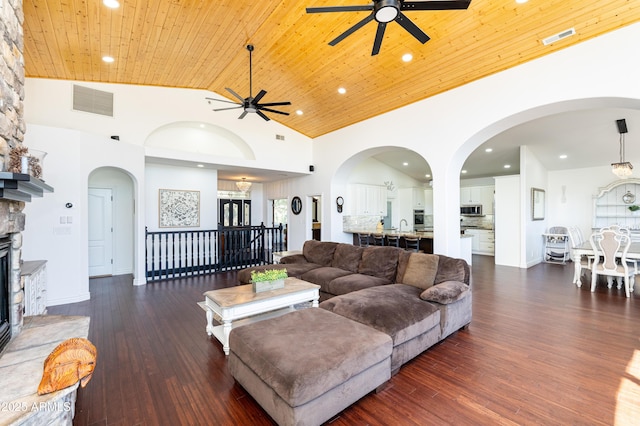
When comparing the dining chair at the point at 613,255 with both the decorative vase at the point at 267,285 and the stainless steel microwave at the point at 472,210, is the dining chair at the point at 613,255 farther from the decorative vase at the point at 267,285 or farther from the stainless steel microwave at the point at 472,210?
the decorative vase at the point at 267,285

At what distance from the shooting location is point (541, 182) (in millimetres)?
8570

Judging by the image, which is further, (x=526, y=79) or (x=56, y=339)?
(x=526, y=79)

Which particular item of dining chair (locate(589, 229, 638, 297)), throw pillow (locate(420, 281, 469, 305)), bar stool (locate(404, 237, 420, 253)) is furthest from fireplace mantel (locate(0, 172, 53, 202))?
dining chair (locate(589, 229, 638, 297))

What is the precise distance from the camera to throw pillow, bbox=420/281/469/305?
10.1 feet

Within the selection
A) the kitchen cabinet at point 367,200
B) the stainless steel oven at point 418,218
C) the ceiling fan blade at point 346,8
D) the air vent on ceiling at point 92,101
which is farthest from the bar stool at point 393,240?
the air vent on ceiling at point 92,101

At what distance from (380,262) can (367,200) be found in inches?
205

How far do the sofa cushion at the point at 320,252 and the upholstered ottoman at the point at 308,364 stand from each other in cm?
284

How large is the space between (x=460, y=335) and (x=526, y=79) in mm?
3917

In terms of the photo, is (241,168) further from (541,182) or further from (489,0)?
(541,182)

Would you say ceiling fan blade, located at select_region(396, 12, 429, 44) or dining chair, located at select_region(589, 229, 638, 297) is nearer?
ceiling fan blade, located at select_region(396, 12, 429, 44)

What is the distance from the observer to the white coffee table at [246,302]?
9.77ft

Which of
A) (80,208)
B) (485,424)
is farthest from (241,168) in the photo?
(485,424)

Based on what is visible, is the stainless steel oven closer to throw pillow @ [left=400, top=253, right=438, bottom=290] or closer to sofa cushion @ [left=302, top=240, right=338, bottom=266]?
sofa cushion @ [left=302, top=240, right=338, bottom=266]

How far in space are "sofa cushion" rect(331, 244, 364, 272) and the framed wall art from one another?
15.3ft
